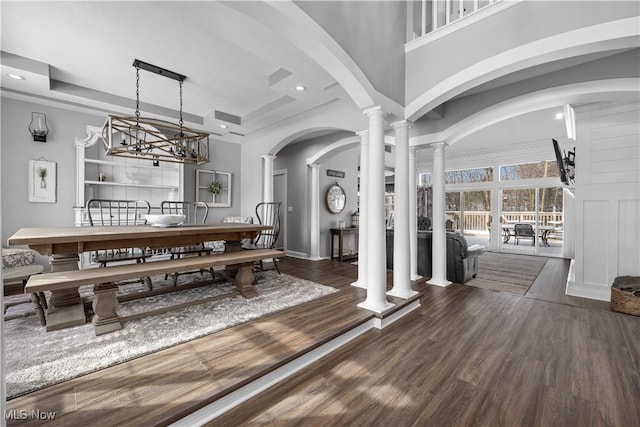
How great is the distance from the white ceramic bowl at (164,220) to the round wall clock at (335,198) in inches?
137

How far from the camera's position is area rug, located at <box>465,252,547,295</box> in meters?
4.31

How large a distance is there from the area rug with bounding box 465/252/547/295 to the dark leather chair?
183mm

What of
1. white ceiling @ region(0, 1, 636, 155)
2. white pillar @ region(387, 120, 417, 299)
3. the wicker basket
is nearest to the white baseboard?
the wicker basket

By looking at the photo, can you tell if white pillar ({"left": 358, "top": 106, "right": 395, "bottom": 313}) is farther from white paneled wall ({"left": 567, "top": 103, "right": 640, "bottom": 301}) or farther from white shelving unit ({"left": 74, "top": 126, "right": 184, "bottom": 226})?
white shelving unit ({"left": 74, "top": 126, "right": 184, "bottom": 226})

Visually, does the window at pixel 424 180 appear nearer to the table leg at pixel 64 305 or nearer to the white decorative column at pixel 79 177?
the white decorative column at pixel 79 177

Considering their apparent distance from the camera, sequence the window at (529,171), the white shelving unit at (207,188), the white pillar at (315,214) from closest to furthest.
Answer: the white shelving unit at (207,188)
the white pillar at (315,214)
the window at (529,171)

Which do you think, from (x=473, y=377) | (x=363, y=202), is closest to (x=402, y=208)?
(x=363, y=202)

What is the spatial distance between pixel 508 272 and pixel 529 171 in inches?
142

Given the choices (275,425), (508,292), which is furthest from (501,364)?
(508,292)

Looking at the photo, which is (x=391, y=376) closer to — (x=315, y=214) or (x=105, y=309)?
(x=105, y=309)

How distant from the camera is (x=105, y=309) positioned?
239 cm

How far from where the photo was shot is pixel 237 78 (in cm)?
366

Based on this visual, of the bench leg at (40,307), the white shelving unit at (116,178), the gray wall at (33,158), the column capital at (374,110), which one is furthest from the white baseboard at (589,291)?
the gray wall at (33,158)

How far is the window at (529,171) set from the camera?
703 centimetres
